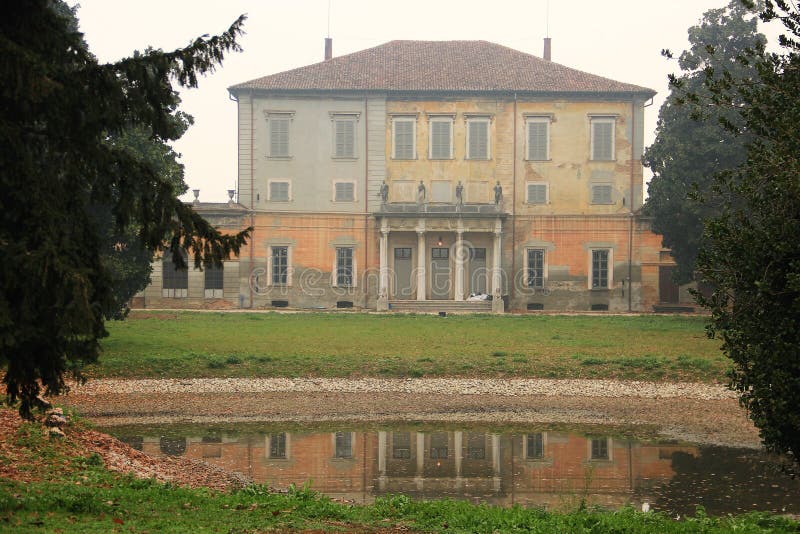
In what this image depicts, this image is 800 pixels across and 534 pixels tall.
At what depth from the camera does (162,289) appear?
146ft

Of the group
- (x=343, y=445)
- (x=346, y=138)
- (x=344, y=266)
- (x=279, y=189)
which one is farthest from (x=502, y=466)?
(x=346, y=138)

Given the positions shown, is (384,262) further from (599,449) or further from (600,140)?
(599,449)

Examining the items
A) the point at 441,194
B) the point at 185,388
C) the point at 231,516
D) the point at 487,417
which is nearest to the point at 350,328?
the point at 185,388

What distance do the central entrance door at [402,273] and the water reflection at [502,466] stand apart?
3124 cm

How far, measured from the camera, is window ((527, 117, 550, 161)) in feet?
153

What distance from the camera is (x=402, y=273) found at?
46.3m

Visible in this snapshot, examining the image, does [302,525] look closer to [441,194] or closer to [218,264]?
[218,264]

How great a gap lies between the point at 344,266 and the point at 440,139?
7.84m

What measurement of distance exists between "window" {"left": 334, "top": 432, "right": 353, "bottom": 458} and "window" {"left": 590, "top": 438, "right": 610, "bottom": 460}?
3.31m

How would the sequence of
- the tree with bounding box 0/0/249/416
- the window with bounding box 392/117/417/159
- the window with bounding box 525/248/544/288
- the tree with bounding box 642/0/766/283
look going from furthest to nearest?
the window with bounding box 392/117/417/159, the window with bounding box 525/248/544/288, the tree with bounding box 642/0/766/283, the tree with bounding box 0/0/249/416

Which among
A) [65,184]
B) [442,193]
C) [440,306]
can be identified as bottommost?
[440,306]

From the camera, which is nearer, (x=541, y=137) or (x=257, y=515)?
(x=257, y=515)

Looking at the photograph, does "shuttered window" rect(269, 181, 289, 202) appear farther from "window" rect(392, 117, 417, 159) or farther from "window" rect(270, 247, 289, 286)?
"window" rect(392, 117, 417, 159)

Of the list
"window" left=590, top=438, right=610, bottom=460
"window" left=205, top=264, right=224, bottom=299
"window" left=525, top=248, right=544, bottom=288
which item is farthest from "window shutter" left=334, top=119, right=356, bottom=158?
"window" left=590, top=438, right=610, bottom=460
